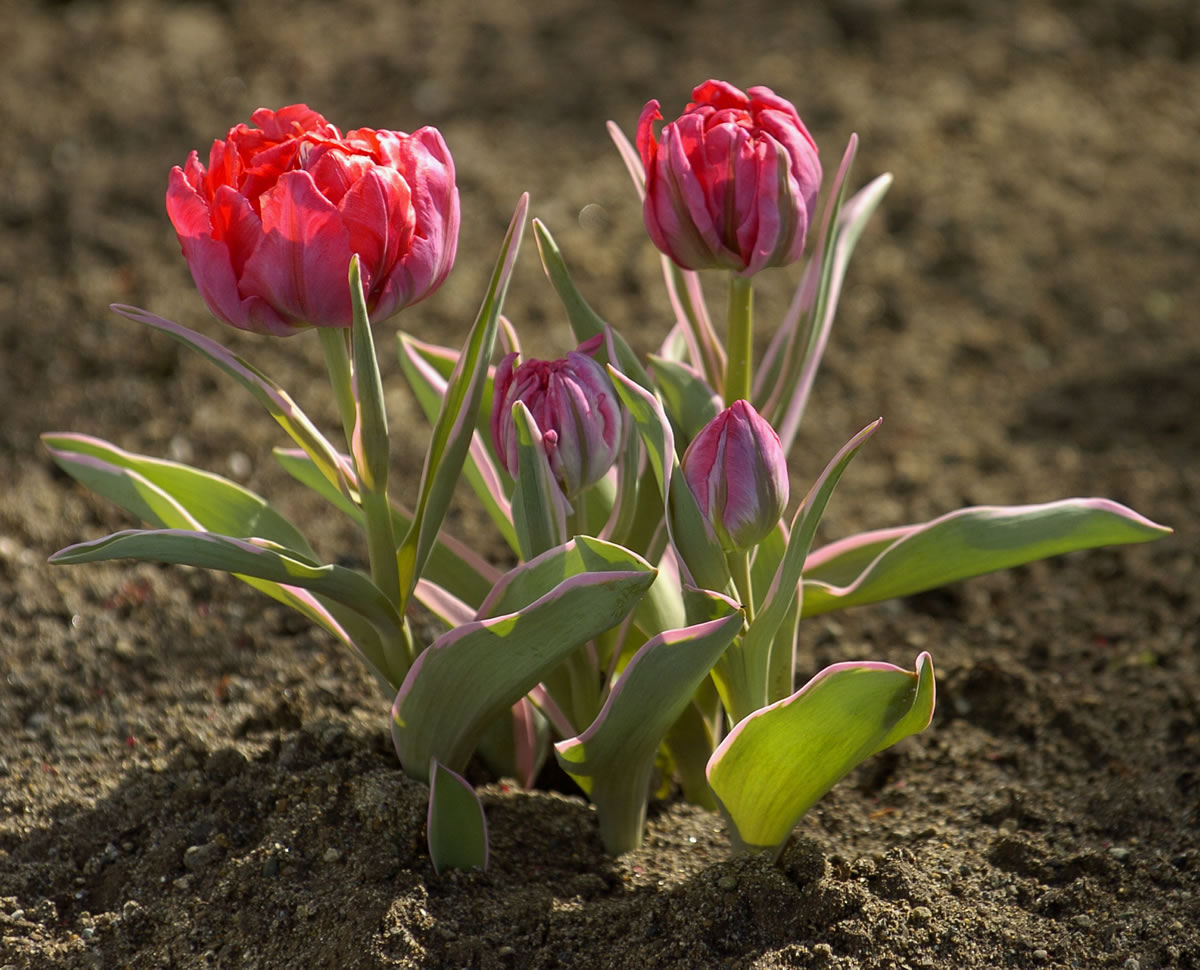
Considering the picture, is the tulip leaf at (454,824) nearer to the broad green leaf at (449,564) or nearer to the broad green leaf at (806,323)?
the broad green leaf at (449,564)

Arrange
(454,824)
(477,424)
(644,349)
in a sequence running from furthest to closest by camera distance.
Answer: (644,349) → (477,424) → (454,824)

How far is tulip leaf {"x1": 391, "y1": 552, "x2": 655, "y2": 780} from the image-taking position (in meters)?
1.13

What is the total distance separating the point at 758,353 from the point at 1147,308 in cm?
83

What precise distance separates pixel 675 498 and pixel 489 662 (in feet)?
0.76

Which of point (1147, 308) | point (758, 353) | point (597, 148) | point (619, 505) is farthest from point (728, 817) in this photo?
point (597, 148)

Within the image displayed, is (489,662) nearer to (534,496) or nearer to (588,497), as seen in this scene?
(534,496)

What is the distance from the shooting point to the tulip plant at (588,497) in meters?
1.12

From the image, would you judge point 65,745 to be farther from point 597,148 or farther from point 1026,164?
point 1026,164

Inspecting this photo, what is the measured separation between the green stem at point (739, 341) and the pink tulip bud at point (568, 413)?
0.21 metres

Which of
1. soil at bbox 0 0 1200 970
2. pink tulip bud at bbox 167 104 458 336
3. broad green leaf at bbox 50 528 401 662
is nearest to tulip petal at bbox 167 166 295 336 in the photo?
pink tulip bud at bbox 167 104 458 336

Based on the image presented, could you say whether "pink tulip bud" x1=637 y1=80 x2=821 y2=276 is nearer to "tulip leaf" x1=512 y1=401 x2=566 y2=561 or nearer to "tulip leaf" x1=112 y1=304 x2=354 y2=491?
"tulip leaf" x1=512 y1=401 x2=566 y2=561

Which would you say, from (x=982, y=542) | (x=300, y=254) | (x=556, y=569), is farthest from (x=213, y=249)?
(x=982, y=542)

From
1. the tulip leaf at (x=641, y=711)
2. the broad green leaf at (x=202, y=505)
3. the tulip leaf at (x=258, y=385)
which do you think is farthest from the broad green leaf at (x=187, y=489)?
the tulip leaf at (x=641, y=711)

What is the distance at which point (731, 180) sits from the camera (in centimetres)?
121
